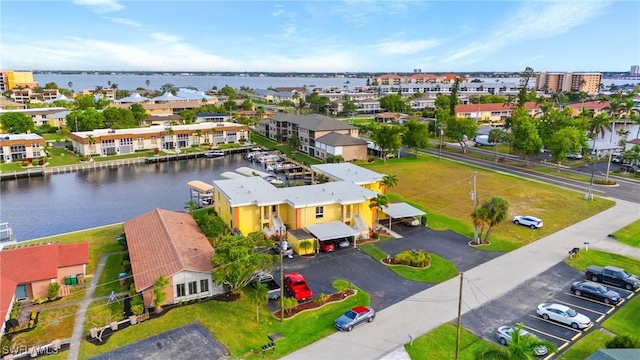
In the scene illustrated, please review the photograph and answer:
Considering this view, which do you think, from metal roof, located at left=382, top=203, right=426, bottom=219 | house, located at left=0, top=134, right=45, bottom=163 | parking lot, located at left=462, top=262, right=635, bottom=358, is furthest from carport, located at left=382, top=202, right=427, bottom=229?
house, located at left=0, top=134, right=45, bottom=163

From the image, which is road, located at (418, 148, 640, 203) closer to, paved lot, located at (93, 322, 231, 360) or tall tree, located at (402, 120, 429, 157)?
tall tree, located at (402, 120, 429, 157)

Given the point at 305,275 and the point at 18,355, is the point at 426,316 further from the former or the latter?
the point at 18,355

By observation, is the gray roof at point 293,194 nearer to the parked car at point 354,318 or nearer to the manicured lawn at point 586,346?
the parked car at point 354,318

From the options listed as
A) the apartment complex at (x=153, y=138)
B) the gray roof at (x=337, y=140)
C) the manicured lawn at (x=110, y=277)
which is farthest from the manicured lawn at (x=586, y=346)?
the apartment complex at (x=153, y=138)

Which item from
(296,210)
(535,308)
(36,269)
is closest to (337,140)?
(296,210)

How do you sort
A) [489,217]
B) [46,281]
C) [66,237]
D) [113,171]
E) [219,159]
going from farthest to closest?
[219,159]
[113,171]
[66,237]
[489,217]
[46,281]

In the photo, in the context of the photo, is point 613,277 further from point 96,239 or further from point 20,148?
point 20,148

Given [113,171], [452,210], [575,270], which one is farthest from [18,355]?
[113,171]
